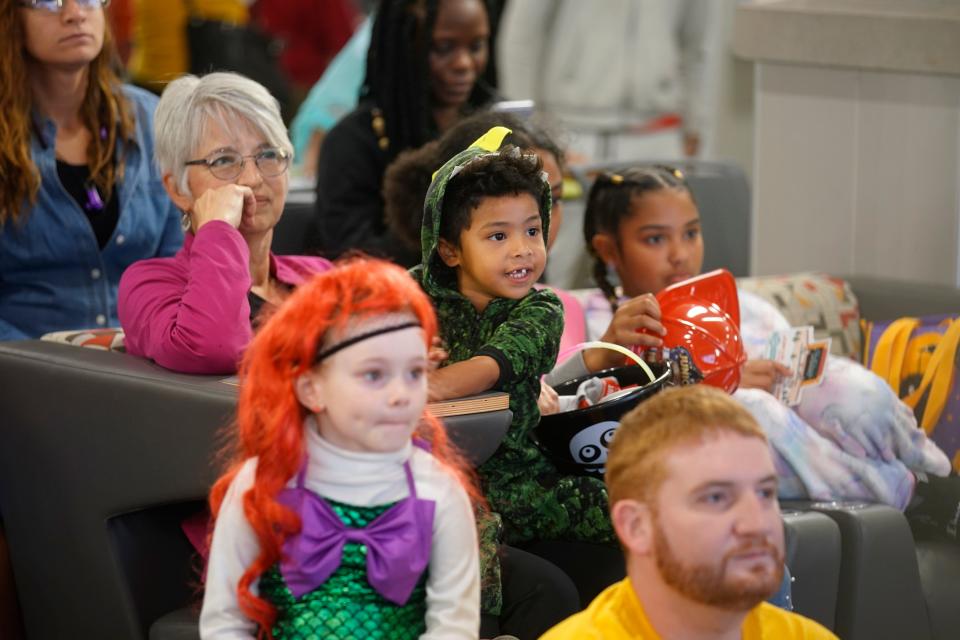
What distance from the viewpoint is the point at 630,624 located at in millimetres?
1912

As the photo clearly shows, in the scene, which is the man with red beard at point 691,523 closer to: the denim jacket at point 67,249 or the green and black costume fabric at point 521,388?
the green and black costume fabric at point 521,388

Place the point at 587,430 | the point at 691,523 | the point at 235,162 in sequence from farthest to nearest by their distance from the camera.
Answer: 1. the point at 235,162
2. the point at 587,430
3. the point at 691,523

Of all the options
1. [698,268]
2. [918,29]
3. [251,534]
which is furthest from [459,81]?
[251,534]

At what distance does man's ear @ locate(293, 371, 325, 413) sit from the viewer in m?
1.96

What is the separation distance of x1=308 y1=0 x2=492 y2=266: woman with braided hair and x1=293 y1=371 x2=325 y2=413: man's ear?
1.81m

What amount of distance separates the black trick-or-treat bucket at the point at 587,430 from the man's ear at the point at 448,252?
0.31 meters

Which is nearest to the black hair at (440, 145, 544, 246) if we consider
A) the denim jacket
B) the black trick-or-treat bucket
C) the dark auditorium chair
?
the black trick-or-treat bucket

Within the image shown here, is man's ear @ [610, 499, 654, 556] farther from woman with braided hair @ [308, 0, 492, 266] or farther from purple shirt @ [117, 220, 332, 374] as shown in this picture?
woman with braided hair @ [308, 0, 492, 266]

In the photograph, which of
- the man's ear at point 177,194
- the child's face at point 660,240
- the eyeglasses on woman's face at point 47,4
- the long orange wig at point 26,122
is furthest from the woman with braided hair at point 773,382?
the eyeglasses on woman's face at point 47,4

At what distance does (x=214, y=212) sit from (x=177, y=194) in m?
0.17

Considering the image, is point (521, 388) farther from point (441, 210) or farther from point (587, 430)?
point (441, 210)

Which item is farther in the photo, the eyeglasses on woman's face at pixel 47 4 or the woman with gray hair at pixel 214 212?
the eyeglasses on woman's face at pixel 47 4

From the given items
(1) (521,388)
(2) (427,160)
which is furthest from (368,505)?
(2) (427,160)

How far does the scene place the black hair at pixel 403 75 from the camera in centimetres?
388
